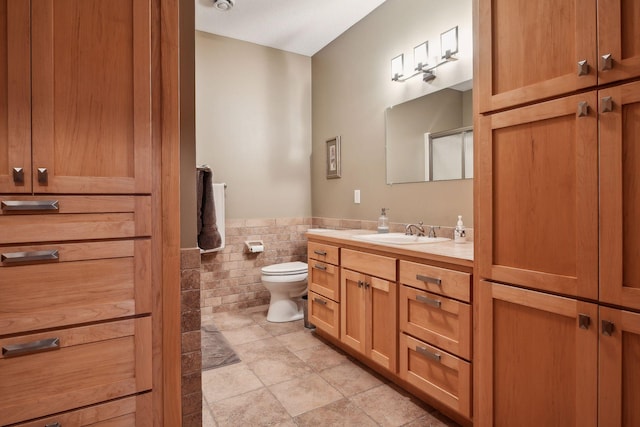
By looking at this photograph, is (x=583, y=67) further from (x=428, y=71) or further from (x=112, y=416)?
(x=112, y=416)

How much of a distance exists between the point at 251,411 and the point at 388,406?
0.73 metres

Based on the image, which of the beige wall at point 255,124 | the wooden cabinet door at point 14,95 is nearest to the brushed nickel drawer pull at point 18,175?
the wooden cabinet door at point 14,95

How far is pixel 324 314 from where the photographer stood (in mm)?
2625

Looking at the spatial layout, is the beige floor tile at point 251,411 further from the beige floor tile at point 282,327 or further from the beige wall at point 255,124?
the beige wall at point 255,124

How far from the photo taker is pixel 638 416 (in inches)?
40.4

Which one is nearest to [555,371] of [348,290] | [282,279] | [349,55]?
[348,290]

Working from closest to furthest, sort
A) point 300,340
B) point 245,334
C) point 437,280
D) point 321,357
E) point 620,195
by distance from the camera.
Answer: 1. point 620,195
2. point 437,280
3. point 321,357
4. point 300,340
5. point 245,334

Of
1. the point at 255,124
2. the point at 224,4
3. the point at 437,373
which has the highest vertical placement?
the point at 224,4

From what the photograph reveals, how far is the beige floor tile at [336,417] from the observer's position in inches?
67.5

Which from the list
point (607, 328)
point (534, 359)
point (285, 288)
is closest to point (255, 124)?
point (285, 288)

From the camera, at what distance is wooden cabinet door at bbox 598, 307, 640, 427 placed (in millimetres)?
1037

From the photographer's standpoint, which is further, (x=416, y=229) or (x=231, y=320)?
(x=231, y=320)

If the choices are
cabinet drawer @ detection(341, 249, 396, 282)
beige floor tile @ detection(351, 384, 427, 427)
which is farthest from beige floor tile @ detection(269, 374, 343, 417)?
cabinet drawer @ detection(341, 249, 396, 282)

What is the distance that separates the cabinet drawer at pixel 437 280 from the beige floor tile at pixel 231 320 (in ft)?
5.81
